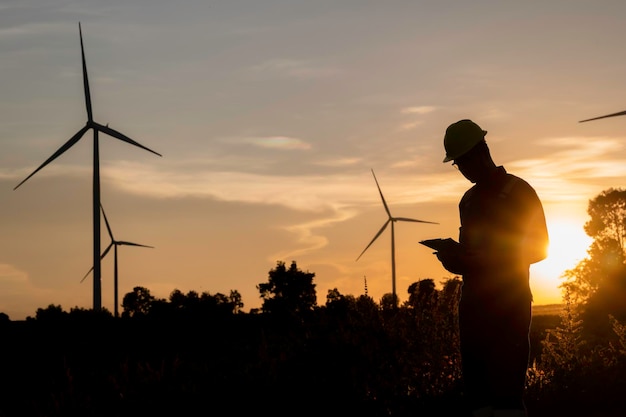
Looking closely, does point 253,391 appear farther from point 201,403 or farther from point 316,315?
point 316,315

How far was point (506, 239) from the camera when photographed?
7973 mm

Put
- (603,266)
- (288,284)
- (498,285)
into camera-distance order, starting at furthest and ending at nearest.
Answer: (288,284) < (603,266) < (498,285)

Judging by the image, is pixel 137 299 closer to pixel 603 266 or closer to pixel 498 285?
pixel 603 266

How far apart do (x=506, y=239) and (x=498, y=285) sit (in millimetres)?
362

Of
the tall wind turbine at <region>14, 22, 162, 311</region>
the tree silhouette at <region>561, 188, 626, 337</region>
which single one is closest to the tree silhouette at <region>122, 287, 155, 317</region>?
the tree silhouette at <region>561, 188, 626, 337</region>

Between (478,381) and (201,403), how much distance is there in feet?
22.0

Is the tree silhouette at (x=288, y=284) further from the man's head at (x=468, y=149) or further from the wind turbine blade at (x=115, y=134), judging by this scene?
the man's head at (x=468, y=149)

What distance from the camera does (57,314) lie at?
8238 cm

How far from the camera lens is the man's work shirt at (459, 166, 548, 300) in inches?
312

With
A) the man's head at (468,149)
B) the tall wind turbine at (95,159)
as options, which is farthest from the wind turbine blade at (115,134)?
the man's head at (468,149)

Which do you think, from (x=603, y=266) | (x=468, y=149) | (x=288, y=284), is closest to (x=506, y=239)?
(x=468, y=149)

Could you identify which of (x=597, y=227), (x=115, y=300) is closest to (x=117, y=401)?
(x=115, y=300)

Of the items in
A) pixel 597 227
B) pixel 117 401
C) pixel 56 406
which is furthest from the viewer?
pixel 597 227

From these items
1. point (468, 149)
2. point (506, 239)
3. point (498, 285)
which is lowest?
point (498, 285)
